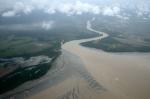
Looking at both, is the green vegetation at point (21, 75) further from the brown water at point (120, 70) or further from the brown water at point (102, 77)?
the brown water at point (120, 70)

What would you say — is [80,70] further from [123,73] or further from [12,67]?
[12,67]

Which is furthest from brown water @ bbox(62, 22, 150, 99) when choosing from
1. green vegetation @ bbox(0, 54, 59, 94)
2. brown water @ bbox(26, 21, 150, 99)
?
green vegetation @ bbox(0, 54, 59, 94)

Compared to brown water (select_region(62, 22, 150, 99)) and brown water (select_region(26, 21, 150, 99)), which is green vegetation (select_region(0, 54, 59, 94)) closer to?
brown water (select_region(26, 21, 150, 99))

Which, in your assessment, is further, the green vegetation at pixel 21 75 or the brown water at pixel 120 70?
the brown water at pixel 120 70

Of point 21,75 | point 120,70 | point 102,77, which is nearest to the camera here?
point 21,75

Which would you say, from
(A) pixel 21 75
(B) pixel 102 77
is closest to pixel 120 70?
(B) pixel 102 77

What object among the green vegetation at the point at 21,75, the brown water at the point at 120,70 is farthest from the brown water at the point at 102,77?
the green vegetation at the point at 21,75

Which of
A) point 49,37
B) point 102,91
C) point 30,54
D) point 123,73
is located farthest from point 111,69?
point 49,37

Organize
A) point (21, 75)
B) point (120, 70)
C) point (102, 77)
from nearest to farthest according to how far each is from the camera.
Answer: point (21, 75)
point (102, 77)
point (120, 70)

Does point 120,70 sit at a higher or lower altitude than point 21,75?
lower

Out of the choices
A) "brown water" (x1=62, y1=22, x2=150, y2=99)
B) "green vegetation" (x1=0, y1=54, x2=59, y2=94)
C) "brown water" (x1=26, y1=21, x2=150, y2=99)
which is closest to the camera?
"brown water" (x1=26, y1=21, x2=150, y2=99)

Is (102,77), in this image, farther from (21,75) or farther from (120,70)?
(21,75)
